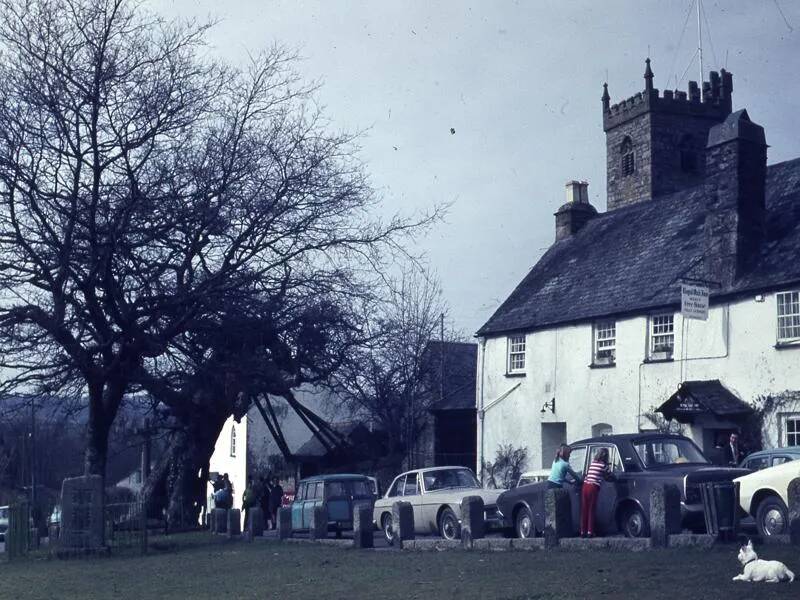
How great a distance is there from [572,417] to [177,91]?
51.6 feet

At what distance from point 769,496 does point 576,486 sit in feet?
10.00

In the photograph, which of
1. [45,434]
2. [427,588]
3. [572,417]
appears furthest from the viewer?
[45,434]

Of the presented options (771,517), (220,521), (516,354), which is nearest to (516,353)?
(516,354)

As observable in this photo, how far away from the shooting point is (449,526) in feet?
72.1

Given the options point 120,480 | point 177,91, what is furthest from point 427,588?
point 120,480

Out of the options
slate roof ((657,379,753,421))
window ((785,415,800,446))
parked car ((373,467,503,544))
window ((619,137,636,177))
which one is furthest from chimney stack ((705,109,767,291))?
window ((619,137,636,177))

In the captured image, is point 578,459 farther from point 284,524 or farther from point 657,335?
point 657,335

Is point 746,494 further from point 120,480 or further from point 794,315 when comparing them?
point 120,480

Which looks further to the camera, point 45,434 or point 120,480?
point 120,480

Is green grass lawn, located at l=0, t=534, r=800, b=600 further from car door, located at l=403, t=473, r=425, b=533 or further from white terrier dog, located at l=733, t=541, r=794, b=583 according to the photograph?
car door, located at l=403, t=473, r=425, b=533

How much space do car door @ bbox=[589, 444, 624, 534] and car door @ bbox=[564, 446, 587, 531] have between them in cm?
51

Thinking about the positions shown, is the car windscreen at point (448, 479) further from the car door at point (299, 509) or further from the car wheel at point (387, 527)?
the car door at point (299, 509)

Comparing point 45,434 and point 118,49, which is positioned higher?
point 118,49

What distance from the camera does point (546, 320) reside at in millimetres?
34750
